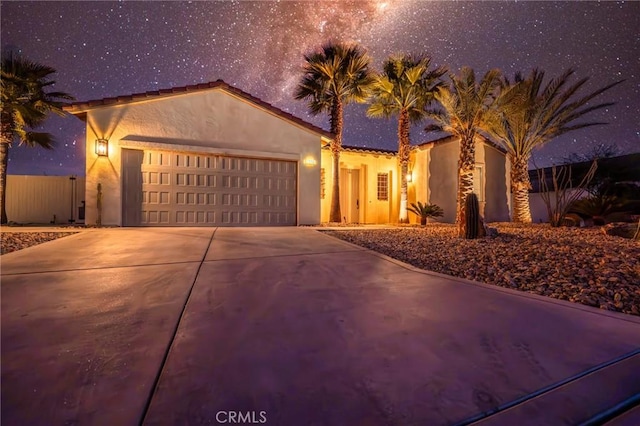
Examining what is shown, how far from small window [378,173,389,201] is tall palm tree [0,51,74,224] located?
13149mm

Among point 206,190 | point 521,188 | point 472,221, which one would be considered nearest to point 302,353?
point 472,221

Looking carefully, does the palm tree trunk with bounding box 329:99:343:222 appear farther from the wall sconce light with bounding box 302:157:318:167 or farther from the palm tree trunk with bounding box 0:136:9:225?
the palm tree trunk with bounding box 0:136:9:225

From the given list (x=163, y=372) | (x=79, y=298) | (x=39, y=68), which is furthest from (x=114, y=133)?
(x=163, y=372)

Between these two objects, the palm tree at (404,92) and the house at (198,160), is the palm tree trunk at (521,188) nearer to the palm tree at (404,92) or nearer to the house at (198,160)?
the palm tree at (404,92)

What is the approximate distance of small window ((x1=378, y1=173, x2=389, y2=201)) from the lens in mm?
14797

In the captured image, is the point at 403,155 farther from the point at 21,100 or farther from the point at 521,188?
the point at 21,100

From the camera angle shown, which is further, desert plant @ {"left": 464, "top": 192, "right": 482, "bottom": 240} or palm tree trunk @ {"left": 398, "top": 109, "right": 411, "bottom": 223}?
palm tree trunk @ {"left": 398, "top": 109, "right": 411, "bottom": 223}

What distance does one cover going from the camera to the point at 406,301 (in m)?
2.47

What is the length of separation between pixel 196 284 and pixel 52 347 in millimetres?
1290

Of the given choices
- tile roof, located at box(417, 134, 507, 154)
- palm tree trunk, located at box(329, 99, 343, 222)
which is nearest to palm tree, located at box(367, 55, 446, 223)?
tile roof, located at box(417, 134, 507, 154)

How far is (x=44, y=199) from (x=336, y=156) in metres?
11.6

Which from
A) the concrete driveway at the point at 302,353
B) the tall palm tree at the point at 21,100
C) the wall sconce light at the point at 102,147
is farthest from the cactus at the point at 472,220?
the tall palm tree at the point at 21,100

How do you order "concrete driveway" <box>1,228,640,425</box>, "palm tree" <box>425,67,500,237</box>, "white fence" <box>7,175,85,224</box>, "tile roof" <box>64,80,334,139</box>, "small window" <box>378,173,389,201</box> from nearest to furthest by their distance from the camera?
"concrete driveway" <box>1,228,640,425</box> < "tile roof" <box>64,80,334,139</box> < "white fence" <box>7,175,85,224</box> < "palm tree" <box>425,67,500,237</box> < "small window" <box>378,173,389,201</box>

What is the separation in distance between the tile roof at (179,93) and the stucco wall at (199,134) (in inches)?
5.0
